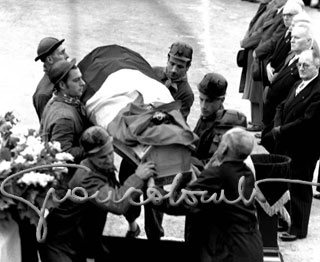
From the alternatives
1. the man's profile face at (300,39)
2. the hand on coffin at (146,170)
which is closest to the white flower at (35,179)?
the hand on coffin at (146,170)

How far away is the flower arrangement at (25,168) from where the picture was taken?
24.6 ft

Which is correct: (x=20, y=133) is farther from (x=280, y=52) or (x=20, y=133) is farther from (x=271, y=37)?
(x=271, y=37)

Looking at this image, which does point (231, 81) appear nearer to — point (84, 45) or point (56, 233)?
point (84, 45)

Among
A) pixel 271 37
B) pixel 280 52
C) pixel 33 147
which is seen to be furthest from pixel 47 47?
pixel 271 37

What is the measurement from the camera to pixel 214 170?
7707mm

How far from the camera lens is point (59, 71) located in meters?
8.88

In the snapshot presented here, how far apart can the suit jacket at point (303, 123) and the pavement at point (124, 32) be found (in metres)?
3.35

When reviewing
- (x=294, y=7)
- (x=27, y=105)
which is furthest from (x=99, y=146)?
(x=27, y=105)

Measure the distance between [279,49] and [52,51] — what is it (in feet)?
9.78

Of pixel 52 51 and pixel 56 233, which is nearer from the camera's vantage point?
pixel 56 233

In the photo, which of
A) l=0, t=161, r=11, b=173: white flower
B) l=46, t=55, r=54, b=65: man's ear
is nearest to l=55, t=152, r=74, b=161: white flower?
l=0, t=161, r=11, b=173: white flower

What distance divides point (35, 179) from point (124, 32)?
382 inches

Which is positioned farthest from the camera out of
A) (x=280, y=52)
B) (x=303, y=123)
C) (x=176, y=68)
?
(x=280, y=52)
